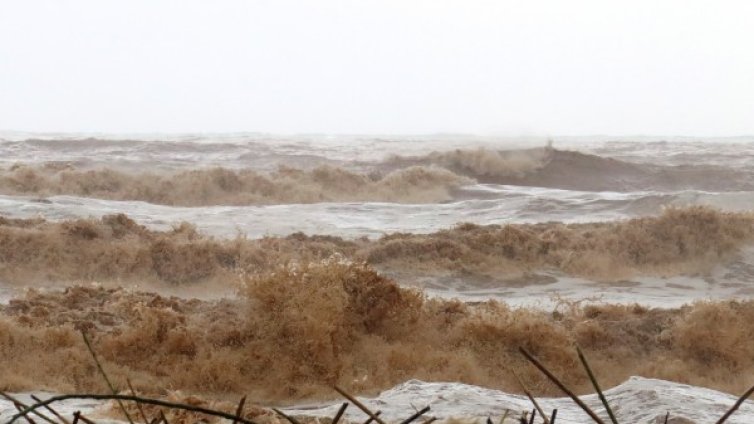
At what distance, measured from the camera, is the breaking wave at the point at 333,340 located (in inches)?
316

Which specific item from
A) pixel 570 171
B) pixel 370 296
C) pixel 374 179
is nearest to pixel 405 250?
pixel 370 296

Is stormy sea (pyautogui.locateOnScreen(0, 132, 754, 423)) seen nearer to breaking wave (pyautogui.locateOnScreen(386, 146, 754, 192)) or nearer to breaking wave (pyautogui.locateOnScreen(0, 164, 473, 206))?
breaking wave (pyautogui.locateOnScreen(0, 164, 473, 206))

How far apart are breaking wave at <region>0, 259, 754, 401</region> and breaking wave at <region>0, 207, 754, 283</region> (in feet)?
9.53

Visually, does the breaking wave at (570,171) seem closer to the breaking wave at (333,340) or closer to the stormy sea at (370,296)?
the stormy sea at (370,296)

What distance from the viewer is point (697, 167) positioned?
106 ft

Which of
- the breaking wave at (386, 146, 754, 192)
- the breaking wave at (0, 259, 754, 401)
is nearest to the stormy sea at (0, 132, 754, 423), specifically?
the breaking wave at (0, 259, 754, 401)

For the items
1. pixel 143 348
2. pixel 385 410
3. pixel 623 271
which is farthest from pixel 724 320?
pixel 385 410

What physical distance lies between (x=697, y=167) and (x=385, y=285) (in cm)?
2548

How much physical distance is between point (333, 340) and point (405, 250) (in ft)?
18.4

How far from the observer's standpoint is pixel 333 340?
338 inches

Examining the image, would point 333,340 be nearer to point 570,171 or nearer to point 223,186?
point 223,186

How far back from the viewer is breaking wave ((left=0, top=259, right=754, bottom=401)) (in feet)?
26.3

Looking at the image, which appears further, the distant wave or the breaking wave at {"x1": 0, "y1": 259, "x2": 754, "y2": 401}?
the distant wave

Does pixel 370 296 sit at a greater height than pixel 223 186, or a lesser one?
greater
